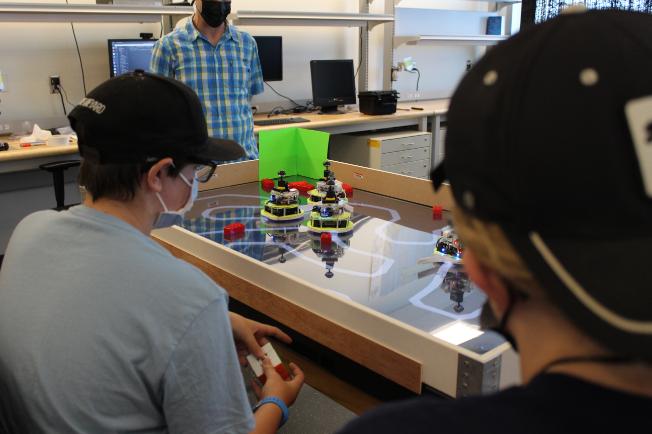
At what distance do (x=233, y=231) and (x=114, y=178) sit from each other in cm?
70

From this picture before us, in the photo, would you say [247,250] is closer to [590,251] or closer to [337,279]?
[337,279]

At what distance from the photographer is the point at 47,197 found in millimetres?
3604

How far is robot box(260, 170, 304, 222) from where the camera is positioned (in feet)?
5.98

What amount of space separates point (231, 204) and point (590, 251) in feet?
5.61

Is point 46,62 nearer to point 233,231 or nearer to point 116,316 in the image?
point 233,231

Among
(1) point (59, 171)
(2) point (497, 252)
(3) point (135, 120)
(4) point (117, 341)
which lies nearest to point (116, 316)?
(4) point (117, 341)

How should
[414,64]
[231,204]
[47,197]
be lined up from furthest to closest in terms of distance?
1. [414,64]
2. [47,197]
3. [231,204]

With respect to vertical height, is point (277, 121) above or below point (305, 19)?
below

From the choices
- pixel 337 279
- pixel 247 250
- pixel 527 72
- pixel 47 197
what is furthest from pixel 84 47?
pixel 527 72

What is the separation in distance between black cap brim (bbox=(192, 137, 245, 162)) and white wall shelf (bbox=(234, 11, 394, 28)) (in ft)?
8.61

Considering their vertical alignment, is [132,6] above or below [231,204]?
above

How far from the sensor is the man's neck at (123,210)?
1.01 m

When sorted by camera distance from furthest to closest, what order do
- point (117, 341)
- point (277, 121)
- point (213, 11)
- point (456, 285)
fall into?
1. point (277, 121)
2. point (213, 11)
3. point (456, 285)
4. point (117, 341)

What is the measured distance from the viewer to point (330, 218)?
172 cm
